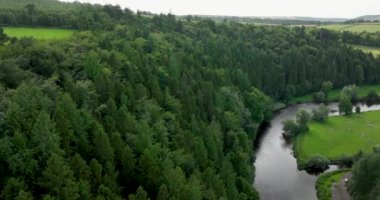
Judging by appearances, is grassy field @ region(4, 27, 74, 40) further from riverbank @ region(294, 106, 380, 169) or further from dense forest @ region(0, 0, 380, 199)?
riverbank @ region(294, 106, 380, 169)

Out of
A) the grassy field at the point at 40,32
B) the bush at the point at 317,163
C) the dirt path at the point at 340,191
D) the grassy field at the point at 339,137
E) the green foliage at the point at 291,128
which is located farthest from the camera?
the green foliage at the point at 291,128

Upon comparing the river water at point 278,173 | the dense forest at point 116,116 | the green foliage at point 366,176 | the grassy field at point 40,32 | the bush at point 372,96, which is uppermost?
the grassy field at point 40,32

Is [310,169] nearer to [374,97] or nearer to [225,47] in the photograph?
[225,47]

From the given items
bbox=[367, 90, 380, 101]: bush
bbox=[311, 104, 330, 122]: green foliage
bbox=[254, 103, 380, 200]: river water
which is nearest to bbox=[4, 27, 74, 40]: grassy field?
bbox=[254, 103, 380, 200]: river water

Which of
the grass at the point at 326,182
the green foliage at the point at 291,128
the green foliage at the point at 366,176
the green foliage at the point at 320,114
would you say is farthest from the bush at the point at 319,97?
the green foliage at the point at 366,176

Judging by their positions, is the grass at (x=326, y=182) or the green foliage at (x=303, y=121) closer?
the grass at (x=326, y=182)

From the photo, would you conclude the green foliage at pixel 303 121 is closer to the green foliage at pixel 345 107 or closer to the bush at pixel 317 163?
the green foliage at pixel 345 107
